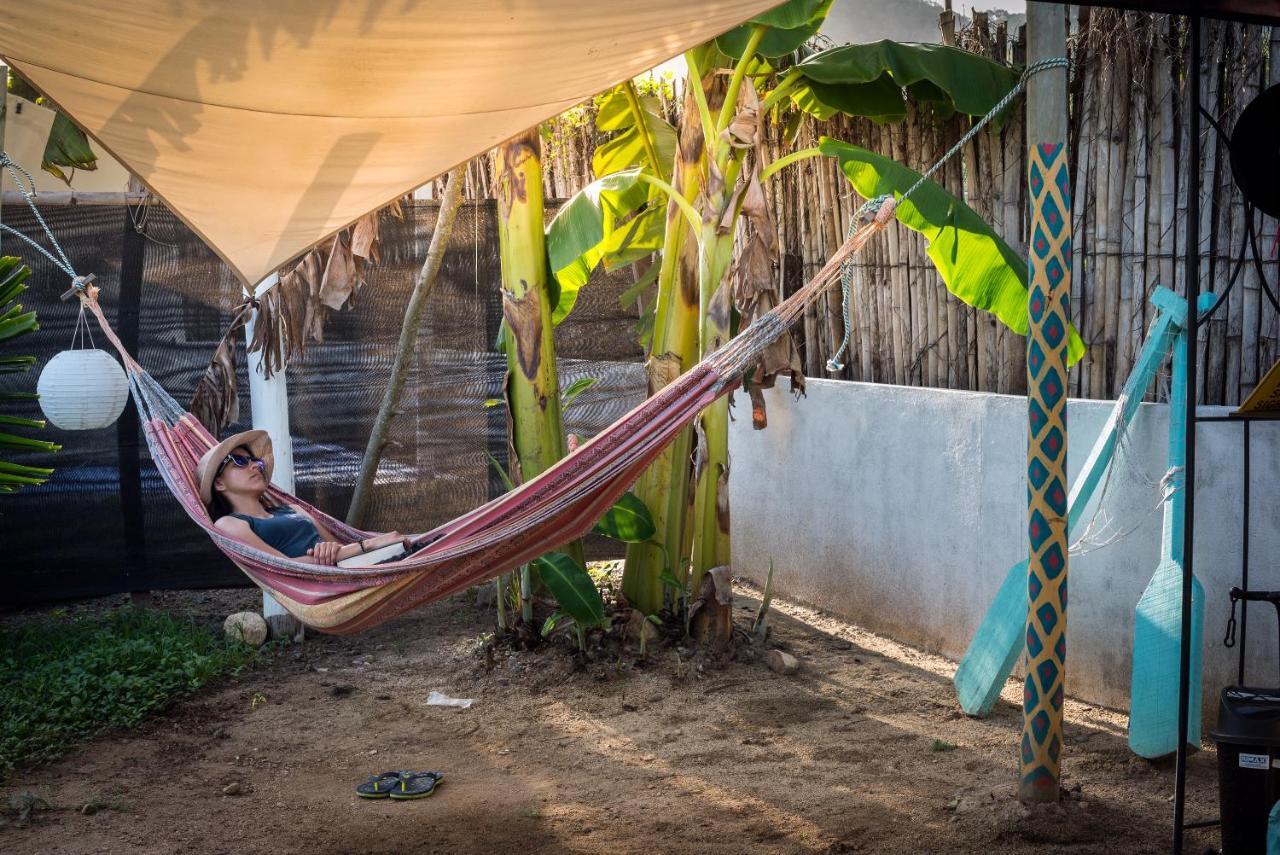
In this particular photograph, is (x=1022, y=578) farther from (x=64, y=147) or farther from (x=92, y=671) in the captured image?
(x=64, y=147)

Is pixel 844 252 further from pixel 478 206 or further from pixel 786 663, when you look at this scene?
pixel 478 206

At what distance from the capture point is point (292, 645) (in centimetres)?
425

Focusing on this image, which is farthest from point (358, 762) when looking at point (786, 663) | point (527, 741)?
point (786, 663)

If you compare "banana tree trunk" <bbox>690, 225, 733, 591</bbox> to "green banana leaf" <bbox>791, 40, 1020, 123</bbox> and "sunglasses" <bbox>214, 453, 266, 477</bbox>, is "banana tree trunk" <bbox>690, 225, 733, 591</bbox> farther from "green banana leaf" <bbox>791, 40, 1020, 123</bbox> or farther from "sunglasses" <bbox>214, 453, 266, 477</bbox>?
"sunglasses" <bbox>214, 453, 266, 477</bbox>

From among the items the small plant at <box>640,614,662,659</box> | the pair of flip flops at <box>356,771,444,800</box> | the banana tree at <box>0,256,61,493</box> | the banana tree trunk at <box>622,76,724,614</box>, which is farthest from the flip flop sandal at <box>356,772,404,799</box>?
the banana tree at <box>0,256,61,493</box>

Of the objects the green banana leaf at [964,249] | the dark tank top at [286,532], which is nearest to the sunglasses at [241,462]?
the dark tank top at [286,532]

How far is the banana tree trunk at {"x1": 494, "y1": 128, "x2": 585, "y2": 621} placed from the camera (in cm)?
385

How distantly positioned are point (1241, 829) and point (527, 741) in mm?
1849

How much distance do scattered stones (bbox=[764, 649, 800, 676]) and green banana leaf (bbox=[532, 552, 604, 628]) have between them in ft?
1.96

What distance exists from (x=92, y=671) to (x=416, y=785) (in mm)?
1363

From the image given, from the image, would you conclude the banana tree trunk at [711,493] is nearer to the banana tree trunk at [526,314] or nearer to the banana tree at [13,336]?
the banana tree trunk at [526,314]

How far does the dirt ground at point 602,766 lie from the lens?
266cm

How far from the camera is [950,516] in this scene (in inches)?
151

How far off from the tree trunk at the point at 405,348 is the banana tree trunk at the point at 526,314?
1.39ft
